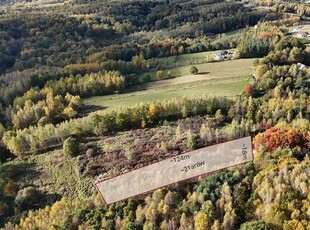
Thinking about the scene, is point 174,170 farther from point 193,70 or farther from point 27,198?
point 193,70

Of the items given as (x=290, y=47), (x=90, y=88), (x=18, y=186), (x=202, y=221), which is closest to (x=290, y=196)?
(x=202, y=221)

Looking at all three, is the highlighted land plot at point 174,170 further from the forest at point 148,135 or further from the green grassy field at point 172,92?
the green grassy field at point 172,92

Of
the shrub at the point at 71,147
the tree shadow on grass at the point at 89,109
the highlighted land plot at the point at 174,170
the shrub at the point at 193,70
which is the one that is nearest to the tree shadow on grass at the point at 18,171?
the shrub at the point at 71,147

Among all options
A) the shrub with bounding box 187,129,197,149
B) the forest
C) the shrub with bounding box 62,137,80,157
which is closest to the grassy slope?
the forest

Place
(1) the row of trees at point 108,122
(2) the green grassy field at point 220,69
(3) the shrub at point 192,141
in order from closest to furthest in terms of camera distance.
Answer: (3) the shrub at point 192,141 < (1) the row of trees at point 108,122 < (2) the green grassy field at point 220,69

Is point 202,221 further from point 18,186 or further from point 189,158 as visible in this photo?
point 18,186

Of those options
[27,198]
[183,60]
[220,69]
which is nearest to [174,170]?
[27,198]

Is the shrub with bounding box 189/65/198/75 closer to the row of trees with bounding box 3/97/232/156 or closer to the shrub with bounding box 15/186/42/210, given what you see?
the row of trees with bounding box 3/97/232/156
